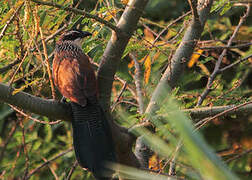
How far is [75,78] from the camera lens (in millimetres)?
2547

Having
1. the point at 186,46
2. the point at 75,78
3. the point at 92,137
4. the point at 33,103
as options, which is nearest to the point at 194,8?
the point at 186,46

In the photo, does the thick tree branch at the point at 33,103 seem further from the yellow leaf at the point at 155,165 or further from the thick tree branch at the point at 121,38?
the yellow leaf at the point at 155,165

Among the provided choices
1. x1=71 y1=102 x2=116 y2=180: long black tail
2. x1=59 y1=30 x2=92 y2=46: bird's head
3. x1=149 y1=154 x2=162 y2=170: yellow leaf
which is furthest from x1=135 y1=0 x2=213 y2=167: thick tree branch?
x1=59 y1=30 x2=92 y2=46: bird's head

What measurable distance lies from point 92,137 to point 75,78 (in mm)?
433

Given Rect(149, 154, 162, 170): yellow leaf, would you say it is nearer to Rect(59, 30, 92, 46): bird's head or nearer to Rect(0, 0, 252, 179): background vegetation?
Rect(0, 0, 252, 179): background vegetation

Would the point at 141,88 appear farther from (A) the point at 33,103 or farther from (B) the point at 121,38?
(A) the point at 33,103

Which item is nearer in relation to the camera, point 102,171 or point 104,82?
point 102,171

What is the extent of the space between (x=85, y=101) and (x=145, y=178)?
158 cm

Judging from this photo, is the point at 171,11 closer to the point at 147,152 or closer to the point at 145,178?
the point at 147,152

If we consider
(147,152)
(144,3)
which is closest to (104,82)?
(144,3)

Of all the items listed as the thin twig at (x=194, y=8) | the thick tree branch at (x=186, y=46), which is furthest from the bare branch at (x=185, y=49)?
the thin twig at (x=194, y=8)

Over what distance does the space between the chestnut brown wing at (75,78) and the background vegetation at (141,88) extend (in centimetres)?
9

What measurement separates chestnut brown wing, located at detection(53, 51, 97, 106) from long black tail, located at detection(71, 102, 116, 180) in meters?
0.06

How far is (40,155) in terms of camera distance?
14.7 ft
